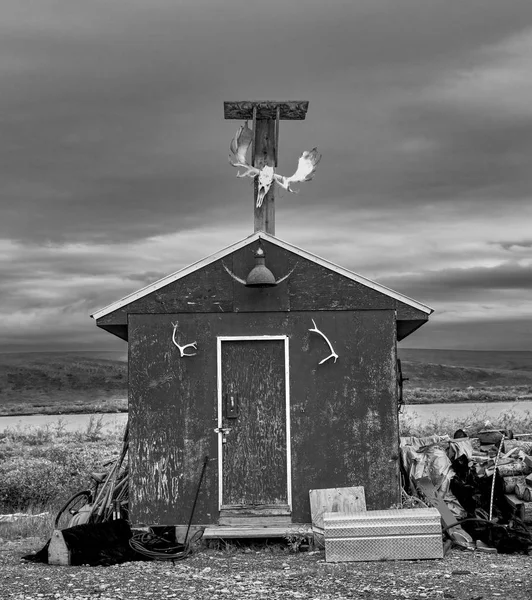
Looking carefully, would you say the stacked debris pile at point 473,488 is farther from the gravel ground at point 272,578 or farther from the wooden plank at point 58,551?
the wooden plank at point 58,551

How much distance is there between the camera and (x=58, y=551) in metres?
9.58

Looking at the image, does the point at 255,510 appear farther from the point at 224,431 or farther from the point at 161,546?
the point at 161,546

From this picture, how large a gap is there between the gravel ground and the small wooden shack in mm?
1070

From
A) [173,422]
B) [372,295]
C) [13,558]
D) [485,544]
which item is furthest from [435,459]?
[13,558]

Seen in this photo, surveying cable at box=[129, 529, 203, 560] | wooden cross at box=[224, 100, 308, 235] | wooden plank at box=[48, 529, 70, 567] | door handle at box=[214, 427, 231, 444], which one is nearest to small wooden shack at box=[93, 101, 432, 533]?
door handle at box=[214, 427, 231, 444]

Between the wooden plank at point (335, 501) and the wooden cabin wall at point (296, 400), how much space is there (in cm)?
16

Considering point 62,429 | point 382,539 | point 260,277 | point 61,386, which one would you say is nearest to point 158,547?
point 382,539

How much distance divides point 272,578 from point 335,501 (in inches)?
76.1

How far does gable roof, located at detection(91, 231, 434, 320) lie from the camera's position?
1068cm

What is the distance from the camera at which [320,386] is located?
10.7 m

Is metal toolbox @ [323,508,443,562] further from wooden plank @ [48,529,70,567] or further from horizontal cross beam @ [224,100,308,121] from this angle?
horizontal cross beam @ [224,100,308,121]

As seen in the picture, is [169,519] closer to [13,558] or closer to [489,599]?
[13,558]

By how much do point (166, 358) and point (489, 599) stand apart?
4.83 metres

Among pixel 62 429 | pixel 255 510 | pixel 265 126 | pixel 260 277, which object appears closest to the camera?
pixel 260 277
